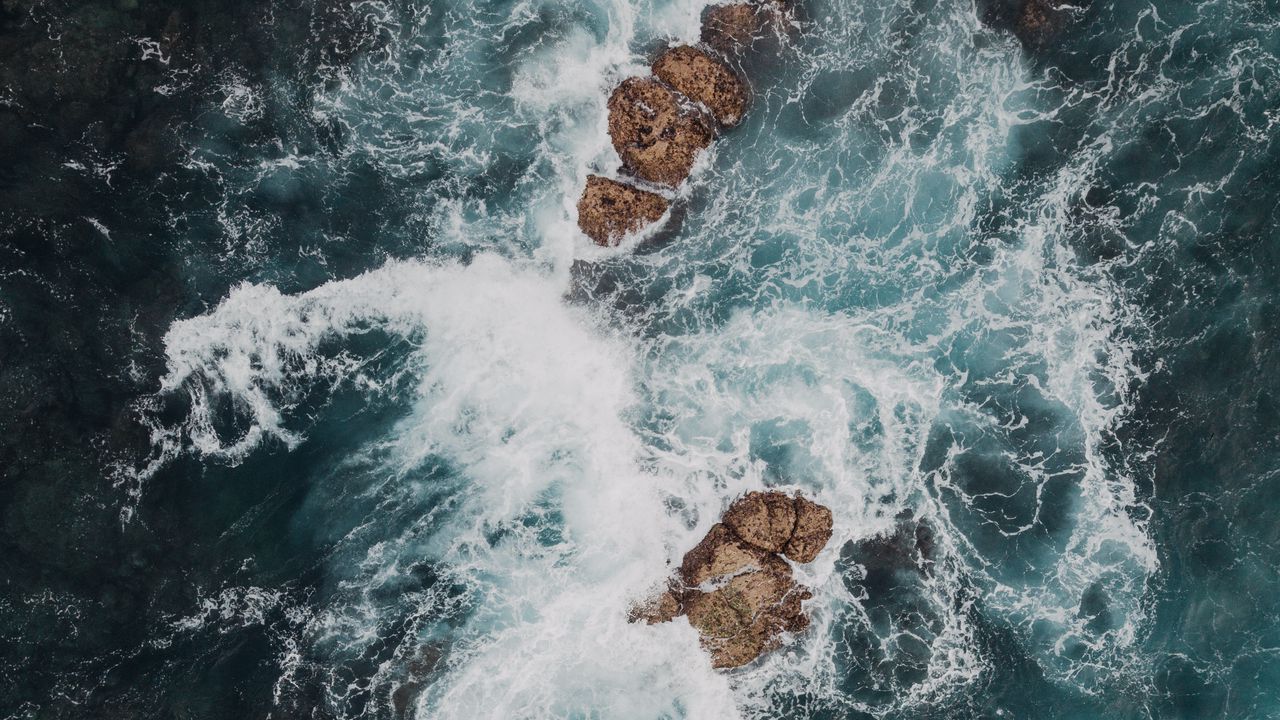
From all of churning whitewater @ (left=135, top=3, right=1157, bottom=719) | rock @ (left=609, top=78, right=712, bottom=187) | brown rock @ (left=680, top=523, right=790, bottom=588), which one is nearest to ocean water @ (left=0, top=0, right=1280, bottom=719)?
churning whitewater @ (left=135, top=3, right=1157, bottom=719)

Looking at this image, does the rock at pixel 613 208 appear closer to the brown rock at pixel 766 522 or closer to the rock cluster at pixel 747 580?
the rock cluster at pixel 747 580

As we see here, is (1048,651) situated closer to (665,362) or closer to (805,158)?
(665,362)

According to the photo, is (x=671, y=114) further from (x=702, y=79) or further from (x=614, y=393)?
(x=614, y=393)

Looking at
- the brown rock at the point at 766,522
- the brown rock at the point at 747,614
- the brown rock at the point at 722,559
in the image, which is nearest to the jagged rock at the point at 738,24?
the brown rock at the point at 766,522

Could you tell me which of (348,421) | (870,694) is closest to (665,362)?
(348,421)

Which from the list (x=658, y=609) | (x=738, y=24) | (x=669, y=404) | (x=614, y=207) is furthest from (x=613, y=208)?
(x=658, y=609)

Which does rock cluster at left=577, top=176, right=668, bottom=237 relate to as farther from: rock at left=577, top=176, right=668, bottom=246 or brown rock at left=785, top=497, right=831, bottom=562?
brown rock at left=785, top=497, right=831, bottom=562
